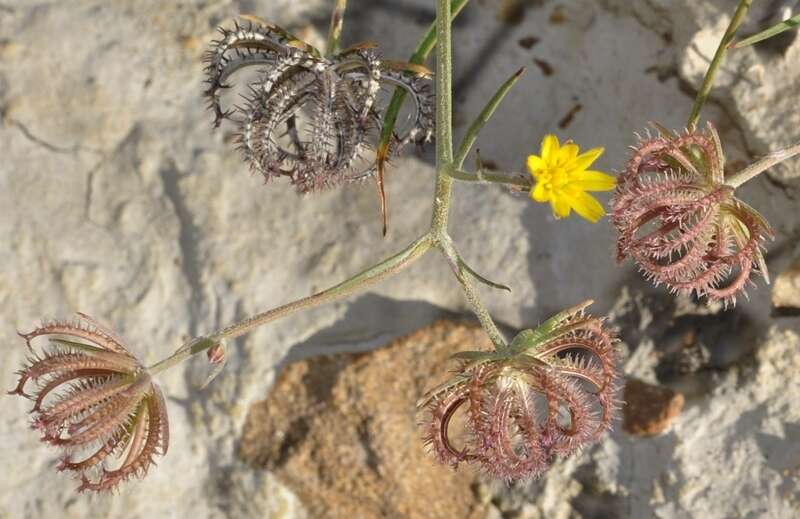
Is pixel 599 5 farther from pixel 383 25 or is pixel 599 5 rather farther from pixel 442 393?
pixel 442 393

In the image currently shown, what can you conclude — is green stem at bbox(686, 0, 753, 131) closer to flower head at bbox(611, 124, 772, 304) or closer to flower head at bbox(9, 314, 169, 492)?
flower head at bbox(611, 124, 772, 304)

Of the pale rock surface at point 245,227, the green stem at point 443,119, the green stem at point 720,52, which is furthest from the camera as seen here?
the pale rock surface at point 245,227

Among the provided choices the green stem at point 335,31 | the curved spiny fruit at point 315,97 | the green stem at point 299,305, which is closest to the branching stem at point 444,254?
the green stem at point 299,305

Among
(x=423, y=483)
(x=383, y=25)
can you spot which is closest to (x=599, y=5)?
(x=383, y=25)

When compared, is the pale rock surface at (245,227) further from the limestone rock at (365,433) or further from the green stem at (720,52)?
the green stem at (720,52)

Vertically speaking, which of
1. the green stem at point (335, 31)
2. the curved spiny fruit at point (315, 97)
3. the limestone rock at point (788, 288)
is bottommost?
the limestone rock at point (788, 288)

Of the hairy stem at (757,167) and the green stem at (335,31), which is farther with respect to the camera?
the green stem at (335,31)

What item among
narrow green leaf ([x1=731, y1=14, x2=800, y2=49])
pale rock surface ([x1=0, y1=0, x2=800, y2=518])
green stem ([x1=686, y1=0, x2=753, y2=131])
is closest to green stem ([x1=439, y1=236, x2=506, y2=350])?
pale rock surface ([x1=0, y1=0, x2=800, y2=518])
